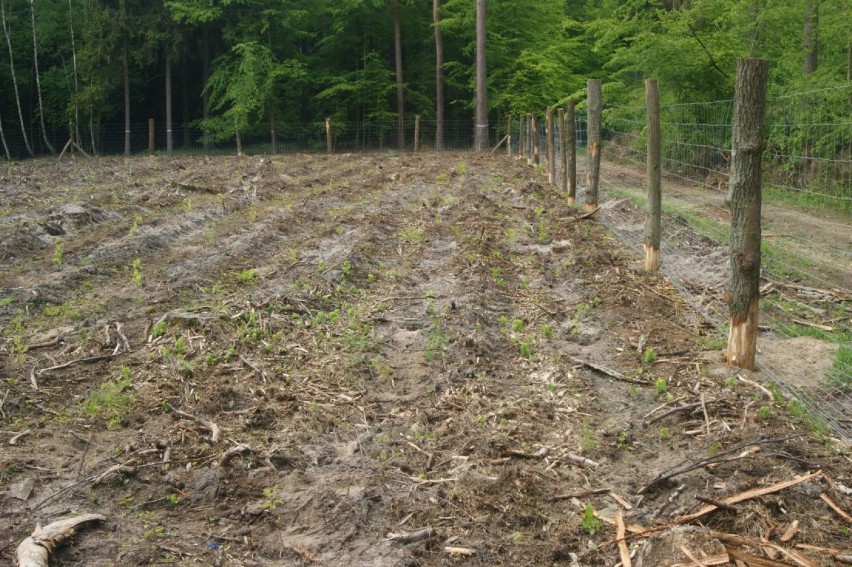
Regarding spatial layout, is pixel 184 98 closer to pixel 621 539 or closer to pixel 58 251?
pixel 58 251

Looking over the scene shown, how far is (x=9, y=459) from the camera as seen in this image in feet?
15.2

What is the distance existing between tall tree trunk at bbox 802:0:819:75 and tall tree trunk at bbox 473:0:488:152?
1601 centimetres

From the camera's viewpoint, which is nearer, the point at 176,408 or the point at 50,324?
the point at 176,408

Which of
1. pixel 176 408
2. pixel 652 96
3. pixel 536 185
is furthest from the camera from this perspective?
pixel 536 185

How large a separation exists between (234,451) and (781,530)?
3056 mm

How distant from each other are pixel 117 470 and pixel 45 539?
0.82 metres

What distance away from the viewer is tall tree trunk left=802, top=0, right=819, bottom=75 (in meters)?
15.5

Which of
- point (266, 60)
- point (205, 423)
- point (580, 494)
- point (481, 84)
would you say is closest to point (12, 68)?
point (266, 60)

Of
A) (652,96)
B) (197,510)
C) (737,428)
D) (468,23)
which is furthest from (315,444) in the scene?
(468,23)

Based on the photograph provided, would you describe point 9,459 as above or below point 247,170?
below

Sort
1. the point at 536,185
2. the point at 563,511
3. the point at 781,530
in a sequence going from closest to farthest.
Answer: the point at 781,530, the point at 563,511, the point at 536,185

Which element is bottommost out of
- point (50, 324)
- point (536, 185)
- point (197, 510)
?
point (197, 510)

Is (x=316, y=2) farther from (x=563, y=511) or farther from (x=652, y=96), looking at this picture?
(x=563, y=511)

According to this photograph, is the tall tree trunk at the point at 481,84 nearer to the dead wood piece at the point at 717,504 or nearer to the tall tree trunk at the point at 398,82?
the tall tree trunk at the point at 398,82
